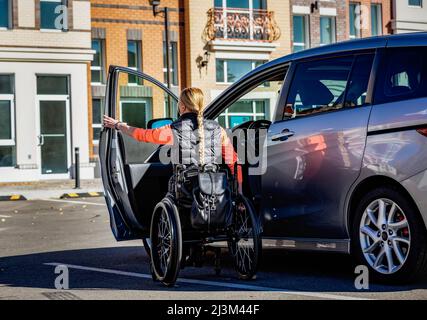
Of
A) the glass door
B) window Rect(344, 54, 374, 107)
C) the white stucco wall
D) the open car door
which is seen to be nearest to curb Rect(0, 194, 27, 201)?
the white stucco wall

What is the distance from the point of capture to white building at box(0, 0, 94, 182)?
28344 millimetres

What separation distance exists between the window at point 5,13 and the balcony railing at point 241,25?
7.76 meters

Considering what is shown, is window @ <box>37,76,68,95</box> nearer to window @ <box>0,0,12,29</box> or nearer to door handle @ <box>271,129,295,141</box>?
→ window @ <box>0,0,12,29</box>

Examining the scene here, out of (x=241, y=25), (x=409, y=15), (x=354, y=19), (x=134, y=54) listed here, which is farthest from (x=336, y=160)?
(x=409, y=15)

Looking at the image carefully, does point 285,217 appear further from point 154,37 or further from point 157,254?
point 154,37

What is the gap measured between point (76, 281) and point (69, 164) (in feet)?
72.4

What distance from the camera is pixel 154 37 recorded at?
32281 millimetres

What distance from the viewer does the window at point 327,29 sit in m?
36.5

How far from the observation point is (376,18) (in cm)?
3778

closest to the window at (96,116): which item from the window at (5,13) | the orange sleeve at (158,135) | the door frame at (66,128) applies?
the door frame at (66,128)

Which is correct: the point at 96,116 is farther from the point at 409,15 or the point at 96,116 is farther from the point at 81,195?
the point at 409,15

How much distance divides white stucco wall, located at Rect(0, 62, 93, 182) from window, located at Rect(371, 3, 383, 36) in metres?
14.1

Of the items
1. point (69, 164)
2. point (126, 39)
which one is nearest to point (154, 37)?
point (126, 39)
